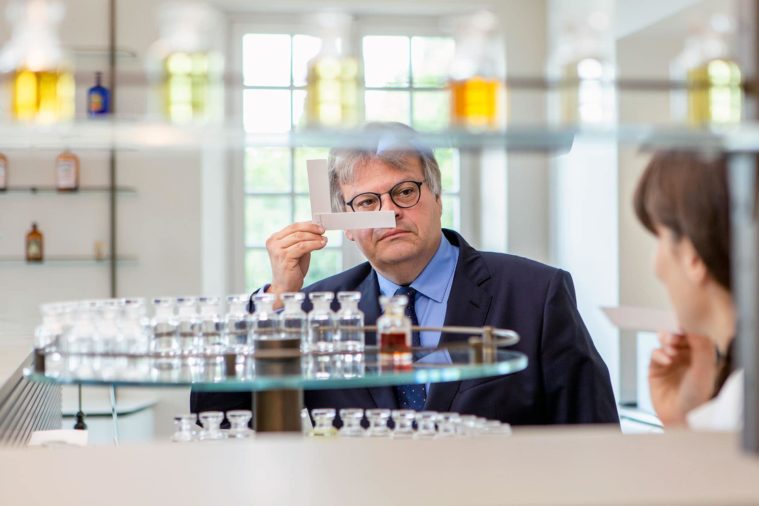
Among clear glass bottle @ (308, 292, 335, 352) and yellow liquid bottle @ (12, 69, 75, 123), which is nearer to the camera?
yellow liquid bottle @ (12, 69, 75, 123)

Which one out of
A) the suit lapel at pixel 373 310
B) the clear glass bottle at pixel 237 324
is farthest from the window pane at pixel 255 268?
the clear glass bottle at pixel 237 324

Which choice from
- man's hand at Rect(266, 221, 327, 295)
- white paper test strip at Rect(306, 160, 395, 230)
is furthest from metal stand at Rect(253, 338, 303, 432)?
man's hand at Rect(266, 221, 327, 295)

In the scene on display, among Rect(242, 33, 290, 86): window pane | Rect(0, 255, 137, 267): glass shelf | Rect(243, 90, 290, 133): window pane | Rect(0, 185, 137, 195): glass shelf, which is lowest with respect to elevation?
Rect(0, 255, 137, 267): glass shelf

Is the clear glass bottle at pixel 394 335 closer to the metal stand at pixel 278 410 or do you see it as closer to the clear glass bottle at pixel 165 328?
the metal stand at pixel 278 410

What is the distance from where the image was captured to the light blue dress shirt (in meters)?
2.63

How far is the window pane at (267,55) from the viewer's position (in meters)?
5.58

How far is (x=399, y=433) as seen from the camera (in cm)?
161

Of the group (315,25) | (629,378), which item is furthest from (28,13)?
(629,378)

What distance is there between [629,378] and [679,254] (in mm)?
4102

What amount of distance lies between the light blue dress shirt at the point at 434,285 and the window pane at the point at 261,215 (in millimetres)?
2998

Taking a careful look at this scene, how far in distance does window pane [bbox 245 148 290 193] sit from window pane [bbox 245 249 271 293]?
0.37 m

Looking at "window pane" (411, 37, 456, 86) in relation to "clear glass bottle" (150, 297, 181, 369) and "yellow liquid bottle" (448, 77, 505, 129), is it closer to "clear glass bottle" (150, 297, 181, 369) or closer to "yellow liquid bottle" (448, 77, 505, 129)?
"yellow liquid bottle" (448, 77, 505, 129)

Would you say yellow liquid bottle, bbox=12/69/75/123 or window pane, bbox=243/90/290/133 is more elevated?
window pane, bbox=243/90/290/133

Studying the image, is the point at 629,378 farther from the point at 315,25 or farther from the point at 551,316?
the point at 315,25
